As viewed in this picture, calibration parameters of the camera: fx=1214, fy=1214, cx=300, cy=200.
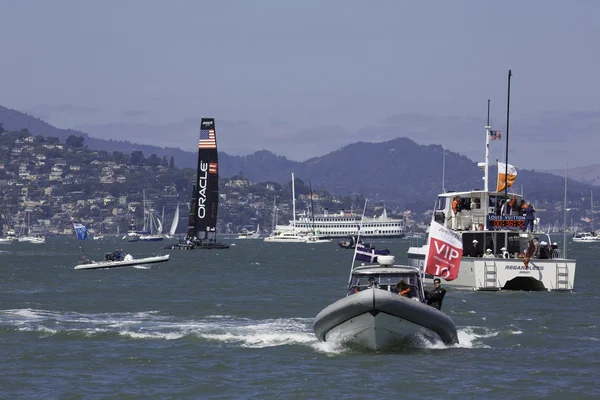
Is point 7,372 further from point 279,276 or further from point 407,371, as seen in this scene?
point 279,276

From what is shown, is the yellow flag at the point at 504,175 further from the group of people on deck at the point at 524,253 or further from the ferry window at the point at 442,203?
the group of people on deck at the point at 524,253

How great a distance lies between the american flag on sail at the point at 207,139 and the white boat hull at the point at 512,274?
101587 millimetres

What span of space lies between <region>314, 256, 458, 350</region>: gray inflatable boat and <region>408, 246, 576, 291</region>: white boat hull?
63.4 feet

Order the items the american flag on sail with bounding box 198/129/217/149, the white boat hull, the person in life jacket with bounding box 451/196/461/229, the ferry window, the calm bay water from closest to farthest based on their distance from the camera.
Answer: the calm bay water
the white boat hull
the person in life jacket with bounding box 451/196/461/229
the ferry window
the american flag on sail with bounding box 198/129/217/149

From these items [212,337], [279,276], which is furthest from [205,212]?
[212,337]

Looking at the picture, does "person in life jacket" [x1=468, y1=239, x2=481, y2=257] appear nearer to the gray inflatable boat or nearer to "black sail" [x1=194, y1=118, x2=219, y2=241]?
the gray inflatable boat

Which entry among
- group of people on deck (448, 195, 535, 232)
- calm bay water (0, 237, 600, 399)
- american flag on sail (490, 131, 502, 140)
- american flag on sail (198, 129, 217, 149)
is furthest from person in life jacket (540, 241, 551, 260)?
american flag on sail (198, 129, 217, 149)

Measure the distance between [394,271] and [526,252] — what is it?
20.5m

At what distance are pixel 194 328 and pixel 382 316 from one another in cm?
1120

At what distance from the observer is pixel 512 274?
4984cm

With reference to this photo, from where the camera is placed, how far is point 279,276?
7569cm

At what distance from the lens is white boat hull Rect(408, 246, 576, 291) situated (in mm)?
49875

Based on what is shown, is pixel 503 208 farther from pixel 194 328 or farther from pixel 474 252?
pixel 194 328

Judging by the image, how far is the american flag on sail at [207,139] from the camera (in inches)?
5936
